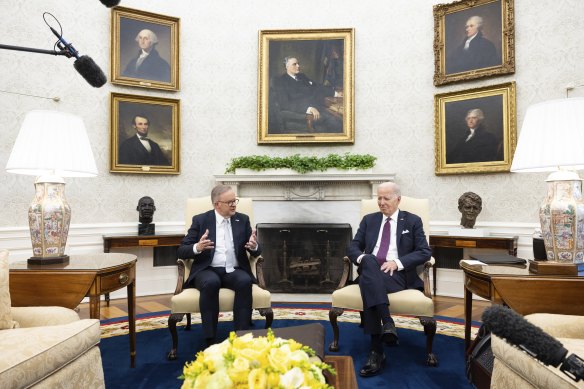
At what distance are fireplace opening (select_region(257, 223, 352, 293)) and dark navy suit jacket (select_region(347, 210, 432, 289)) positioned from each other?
5.70 ft

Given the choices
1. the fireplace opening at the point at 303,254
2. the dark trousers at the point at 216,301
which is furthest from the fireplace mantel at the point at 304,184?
the dark trousers at the point at 216,301

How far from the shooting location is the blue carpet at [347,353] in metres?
2.71

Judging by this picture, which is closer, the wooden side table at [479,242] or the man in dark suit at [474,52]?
the wooden side table at [479,242]

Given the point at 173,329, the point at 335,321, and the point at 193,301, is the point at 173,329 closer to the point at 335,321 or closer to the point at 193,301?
the point at 193,301

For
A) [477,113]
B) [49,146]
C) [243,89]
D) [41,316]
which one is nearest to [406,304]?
[41,316]

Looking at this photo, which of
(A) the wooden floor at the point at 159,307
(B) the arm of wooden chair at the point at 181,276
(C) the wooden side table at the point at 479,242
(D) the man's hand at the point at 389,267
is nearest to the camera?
(D) the man's hand at the point at 389,267

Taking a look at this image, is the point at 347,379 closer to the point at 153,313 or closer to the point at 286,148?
the point at 153,313

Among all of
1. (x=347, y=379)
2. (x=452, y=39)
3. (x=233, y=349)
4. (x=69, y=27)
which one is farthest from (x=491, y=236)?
(x=69, y=27)

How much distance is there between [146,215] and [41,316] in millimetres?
3002

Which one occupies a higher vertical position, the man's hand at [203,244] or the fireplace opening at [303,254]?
the man's hand at [203,244]

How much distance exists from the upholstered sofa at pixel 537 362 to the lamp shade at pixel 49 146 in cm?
277

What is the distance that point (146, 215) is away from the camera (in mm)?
5227

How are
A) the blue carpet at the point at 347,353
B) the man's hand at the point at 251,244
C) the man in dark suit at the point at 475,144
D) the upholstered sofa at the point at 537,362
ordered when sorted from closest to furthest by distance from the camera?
the upholstered sofa at the point at 537,362
the blue carpet at the point at 347,353
the man's hand at the point at 251,244
the man in dark suit at the point at 475,144

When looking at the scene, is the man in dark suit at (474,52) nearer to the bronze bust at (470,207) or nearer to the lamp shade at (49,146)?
the bronze bust at (470,207)
